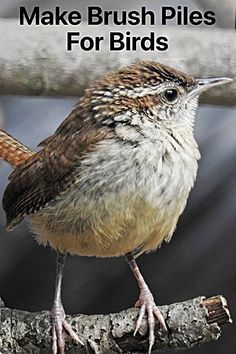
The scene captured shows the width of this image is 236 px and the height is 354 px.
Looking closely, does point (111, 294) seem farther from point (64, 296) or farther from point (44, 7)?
point (44, 7)

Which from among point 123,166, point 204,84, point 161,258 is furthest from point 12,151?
point 161,258

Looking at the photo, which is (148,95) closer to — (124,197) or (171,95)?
(171,95)

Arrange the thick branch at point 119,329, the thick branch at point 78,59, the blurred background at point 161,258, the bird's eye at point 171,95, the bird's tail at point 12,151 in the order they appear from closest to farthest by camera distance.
→ 1. the thick branch at point 119,329
2. the bird's eye at point 171,95
3. the bird's tail at point 12,151
4. the thick branch at point 78,59
5. the blurred background at point 161,258

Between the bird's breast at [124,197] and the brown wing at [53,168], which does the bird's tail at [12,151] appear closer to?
the brown wing at [53,168]

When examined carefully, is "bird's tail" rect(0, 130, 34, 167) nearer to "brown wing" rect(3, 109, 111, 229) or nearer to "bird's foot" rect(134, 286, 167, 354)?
"brown wing" rect(3, 109, 111, 229)

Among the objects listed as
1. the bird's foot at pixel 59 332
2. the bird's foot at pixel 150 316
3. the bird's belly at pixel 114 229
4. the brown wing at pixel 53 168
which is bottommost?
the bird's foot at pixel 59 332

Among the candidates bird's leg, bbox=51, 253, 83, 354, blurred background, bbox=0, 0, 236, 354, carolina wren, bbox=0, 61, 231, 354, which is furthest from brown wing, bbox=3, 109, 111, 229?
blurred background, bbox=0, 0, 236, 354

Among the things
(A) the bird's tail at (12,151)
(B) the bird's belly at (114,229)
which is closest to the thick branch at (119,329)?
(B) the bird's belly at (114,229)
